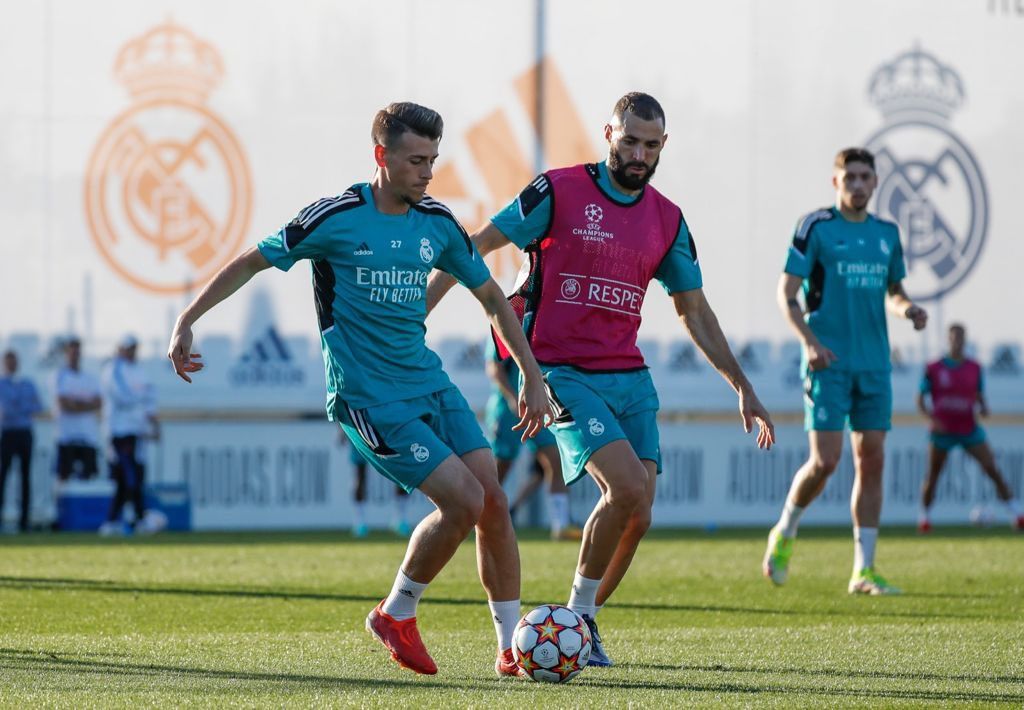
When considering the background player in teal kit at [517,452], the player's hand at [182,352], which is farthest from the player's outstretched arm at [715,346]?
the background player in teal kit at [517,452]

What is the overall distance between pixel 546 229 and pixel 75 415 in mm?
11251

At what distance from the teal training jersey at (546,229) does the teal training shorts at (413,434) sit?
0.81 meters

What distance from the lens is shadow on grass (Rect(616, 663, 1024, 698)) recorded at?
6426mm

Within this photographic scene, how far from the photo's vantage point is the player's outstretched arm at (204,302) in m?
6.02

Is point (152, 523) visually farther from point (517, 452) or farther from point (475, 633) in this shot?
point (475, 633)

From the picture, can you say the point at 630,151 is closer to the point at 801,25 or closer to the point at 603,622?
the point at 603,622

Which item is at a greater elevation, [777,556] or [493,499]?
[493,499]

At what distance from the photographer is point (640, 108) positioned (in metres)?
6.84

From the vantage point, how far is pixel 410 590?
254 inches

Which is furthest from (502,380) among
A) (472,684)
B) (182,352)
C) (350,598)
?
(182,352)

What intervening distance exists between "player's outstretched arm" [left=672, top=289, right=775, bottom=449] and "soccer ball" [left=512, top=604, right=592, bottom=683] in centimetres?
128

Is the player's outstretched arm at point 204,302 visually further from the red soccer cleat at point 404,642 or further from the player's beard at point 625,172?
the player's beard at point 625,172

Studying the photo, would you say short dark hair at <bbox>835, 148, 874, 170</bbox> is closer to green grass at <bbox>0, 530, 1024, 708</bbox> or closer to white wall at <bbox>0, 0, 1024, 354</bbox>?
green grass at <bbox>0, 530, 1024, 708</bbox>

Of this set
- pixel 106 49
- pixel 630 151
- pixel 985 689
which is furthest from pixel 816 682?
pixel 106 49
